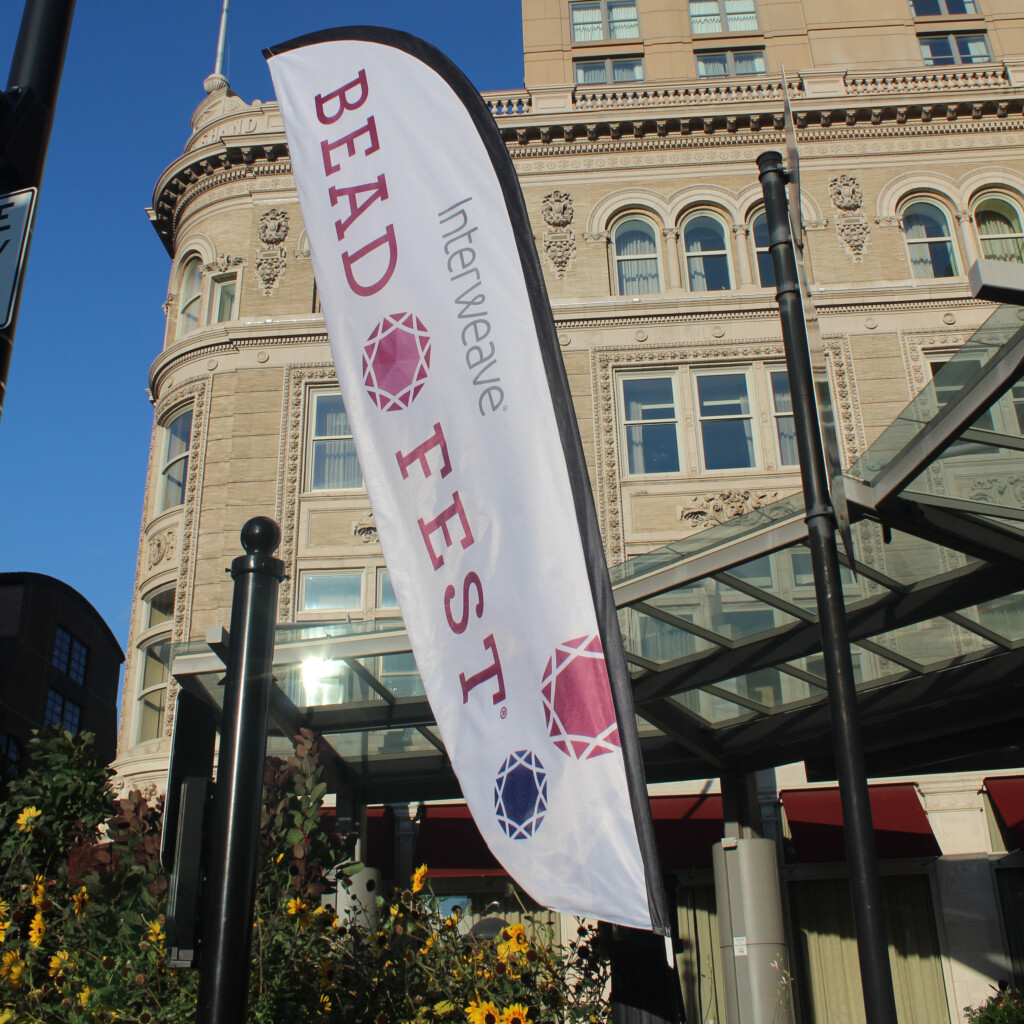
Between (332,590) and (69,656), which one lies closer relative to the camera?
(332,590)


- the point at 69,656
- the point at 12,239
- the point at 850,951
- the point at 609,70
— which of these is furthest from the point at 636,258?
the point at 69,656

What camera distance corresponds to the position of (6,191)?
187 inches

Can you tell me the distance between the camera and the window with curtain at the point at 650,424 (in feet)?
70.7

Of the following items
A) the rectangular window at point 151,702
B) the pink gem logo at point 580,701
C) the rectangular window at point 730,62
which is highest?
the rectangular window at point 730,62

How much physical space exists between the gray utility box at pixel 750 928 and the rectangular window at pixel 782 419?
10.1 meters

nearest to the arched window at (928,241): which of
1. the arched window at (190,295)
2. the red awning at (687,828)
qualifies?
the red awning at (687,828)

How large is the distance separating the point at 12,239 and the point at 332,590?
54.1 ft

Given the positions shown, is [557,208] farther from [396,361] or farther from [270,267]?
[396,361]

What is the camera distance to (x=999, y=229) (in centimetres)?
2336

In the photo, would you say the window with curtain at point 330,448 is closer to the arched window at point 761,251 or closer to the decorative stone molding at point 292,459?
the decorative stone molding at point 292,459

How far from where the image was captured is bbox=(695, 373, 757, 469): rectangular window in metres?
21.5

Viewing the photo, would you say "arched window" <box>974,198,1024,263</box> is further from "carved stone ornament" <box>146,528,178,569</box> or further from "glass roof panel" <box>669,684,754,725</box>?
"carved stone ornament" <box>146,528,178,569</box>

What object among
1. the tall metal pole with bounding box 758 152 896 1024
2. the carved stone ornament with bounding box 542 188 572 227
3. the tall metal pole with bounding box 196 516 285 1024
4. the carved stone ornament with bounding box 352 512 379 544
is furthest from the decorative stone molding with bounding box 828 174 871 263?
the tall metal pole with bounding box 196 516 285 1024

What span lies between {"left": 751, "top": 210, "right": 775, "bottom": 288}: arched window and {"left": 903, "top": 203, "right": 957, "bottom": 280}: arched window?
9.80 feet
